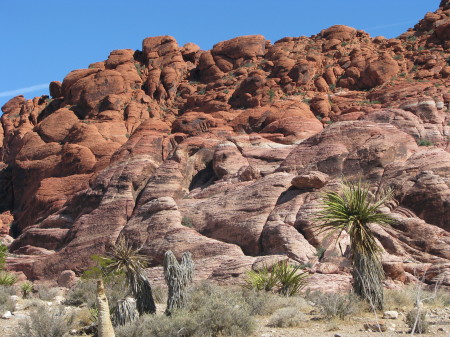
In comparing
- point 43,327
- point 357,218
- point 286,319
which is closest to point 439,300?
point 357,218

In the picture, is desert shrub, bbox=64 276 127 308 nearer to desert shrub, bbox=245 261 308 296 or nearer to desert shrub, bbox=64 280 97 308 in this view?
desert shrub, bbox=64 280 97 308

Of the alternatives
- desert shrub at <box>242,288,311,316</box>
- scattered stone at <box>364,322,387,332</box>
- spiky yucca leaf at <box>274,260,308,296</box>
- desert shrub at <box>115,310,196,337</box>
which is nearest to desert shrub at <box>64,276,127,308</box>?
desert shrub at <box>242,288,311,316</box>

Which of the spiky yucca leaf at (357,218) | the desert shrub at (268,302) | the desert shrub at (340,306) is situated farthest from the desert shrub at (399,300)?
the desert shrub at (268,302)

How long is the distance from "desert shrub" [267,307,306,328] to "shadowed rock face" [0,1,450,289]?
276 cm

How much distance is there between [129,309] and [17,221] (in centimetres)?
3439

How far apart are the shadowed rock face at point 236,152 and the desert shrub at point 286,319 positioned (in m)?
2.76

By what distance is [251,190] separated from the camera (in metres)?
29.2

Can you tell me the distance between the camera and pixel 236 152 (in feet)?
117

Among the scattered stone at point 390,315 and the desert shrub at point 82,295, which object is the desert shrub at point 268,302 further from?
the desert shrub at point 82,295

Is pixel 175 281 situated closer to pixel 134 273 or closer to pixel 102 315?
pixel 134 273

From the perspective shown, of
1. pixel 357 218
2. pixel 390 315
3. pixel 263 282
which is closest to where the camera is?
pixel 390 315

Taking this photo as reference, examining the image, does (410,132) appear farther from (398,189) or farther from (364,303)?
(364,303)

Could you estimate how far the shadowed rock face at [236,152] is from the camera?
25125mm

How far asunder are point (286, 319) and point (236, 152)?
22037mm
